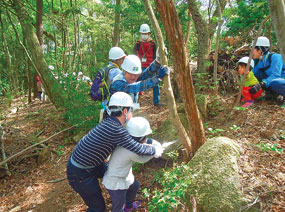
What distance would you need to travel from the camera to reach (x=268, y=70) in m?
4.64

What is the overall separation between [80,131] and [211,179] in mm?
4098

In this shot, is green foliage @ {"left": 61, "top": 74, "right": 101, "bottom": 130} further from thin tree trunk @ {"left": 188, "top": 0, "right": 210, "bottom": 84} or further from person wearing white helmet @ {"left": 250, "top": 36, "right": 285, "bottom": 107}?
person wearing white helmet @ {"left": 250, "top": 36, "right": 285, "bottom": 107}

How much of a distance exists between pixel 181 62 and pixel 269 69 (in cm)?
312

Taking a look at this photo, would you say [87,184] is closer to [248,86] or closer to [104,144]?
[104,144]

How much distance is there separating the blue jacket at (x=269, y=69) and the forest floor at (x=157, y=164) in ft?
1.93

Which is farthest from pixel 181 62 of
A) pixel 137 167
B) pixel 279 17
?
pixel 137 167

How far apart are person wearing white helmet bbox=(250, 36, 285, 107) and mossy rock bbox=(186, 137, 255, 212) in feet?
7.19

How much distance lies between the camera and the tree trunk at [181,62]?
2.45 metres

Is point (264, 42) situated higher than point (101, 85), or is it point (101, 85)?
point (264, 42)

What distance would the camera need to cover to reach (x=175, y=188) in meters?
2.13

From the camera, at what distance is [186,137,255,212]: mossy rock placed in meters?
2.45

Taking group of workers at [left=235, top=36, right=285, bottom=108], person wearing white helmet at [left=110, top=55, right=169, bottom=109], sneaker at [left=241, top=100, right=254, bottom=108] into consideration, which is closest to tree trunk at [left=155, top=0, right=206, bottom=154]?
person wearing white helmet at [left=110, top=55, right=169, bottom=109]

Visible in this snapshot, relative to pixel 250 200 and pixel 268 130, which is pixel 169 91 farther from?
pixel 268 130

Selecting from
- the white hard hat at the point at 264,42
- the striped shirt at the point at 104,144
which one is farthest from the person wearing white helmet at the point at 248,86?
the striped shirt at the point at 104,144
